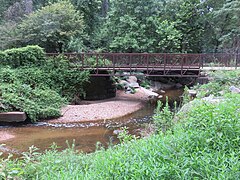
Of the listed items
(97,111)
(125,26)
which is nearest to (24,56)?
(97,111)

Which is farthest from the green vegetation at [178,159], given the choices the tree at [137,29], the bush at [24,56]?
the tree at [137,29]

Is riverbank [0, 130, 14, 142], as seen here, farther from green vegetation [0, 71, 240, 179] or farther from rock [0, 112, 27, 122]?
green vegetation [0, 71, 240, 179]

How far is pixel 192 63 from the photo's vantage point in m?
13.3

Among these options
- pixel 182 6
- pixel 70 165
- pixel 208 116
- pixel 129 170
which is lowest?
pixel 70 165

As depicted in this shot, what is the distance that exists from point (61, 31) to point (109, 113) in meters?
6.59

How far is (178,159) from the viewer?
2689 mm

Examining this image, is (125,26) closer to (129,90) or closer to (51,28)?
(129,90)

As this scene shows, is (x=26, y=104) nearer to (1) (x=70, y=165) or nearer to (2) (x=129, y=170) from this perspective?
(1) (x=70, y=165)

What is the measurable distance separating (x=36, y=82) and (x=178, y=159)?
32.1 ft

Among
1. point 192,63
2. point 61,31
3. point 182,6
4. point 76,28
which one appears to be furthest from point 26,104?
point 182,6

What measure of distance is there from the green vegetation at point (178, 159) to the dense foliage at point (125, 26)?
38.5 ft

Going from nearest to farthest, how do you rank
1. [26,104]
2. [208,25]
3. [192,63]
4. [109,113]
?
[26,104] → [109,113] → [192,63] → [208,25]

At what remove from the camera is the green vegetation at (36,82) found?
9500mm

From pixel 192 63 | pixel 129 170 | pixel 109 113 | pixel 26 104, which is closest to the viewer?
pixel 129 170
